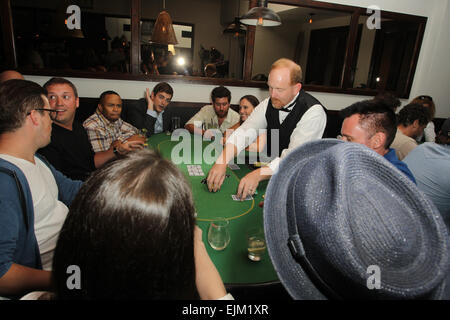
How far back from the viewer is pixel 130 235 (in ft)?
1.69

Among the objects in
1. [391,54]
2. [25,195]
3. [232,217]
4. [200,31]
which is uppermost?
[200,31]

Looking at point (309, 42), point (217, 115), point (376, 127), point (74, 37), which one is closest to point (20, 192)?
point (376, 127)

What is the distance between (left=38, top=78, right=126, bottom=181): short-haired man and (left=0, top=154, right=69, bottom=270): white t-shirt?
810mm

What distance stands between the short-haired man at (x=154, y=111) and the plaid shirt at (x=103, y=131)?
0.23m

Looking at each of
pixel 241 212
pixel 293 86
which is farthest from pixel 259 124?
pixel 241 212

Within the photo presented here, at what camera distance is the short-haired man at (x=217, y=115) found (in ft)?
12.3

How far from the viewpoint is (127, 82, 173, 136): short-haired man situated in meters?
3.53

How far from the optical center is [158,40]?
3.79m

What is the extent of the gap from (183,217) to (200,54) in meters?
8.15

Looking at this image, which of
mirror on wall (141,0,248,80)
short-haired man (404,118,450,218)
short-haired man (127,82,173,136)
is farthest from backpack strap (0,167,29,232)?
mirror on wall (141,0,248,80)

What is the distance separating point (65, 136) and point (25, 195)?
1237 mm

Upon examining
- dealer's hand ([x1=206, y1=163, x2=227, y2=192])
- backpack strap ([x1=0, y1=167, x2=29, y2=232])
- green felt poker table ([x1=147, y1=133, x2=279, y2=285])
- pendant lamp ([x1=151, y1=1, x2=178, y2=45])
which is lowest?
green felt poker table ([x1=147, y1=133, x2=279, y2=285])

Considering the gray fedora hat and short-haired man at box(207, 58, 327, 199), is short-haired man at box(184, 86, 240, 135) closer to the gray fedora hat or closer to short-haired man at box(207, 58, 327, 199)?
short-haired man at box(207, 58, 327, 199)

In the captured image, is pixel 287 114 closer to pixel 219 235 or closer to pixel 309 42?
pixel 219 235
